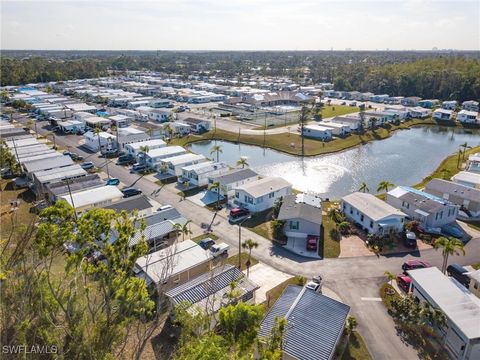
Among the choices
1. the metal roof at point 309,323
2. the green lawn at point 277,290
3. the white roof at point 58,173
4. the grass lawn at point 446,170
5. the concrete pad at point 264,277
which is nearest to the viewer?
the metal roof at point 309,323

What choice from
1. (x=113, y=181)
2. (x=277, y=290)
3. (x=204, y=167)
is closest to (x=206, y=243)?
(x=277, y=290)

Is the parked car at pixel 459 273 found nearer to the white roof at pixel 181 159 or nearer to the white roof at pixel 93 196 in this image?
the white roof at pixel 93 196

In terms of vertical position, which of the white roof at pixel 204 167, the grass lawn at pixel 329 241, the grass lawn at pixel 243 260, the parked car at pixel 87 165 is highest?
the white roof at pixel 204 167

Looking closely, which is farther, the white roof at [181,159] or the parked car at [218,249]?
the white roof at [181,159]

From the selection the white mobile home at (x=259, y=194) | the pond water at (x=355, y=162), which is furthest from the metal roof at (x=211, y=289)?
the pond water at (x=355, y=162)

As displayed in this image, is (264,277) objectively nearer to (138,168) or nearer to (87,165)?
(138,168)

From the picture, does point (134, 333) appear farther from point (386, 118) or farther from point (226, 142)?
point (386, 118)

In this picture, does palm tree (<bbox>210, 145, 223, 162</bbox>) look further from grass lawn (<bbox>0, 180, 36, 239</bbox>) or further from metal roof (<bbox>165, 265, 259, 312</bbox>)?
metal roof (<bbox>165, 265, 259, 312</bbox>)
